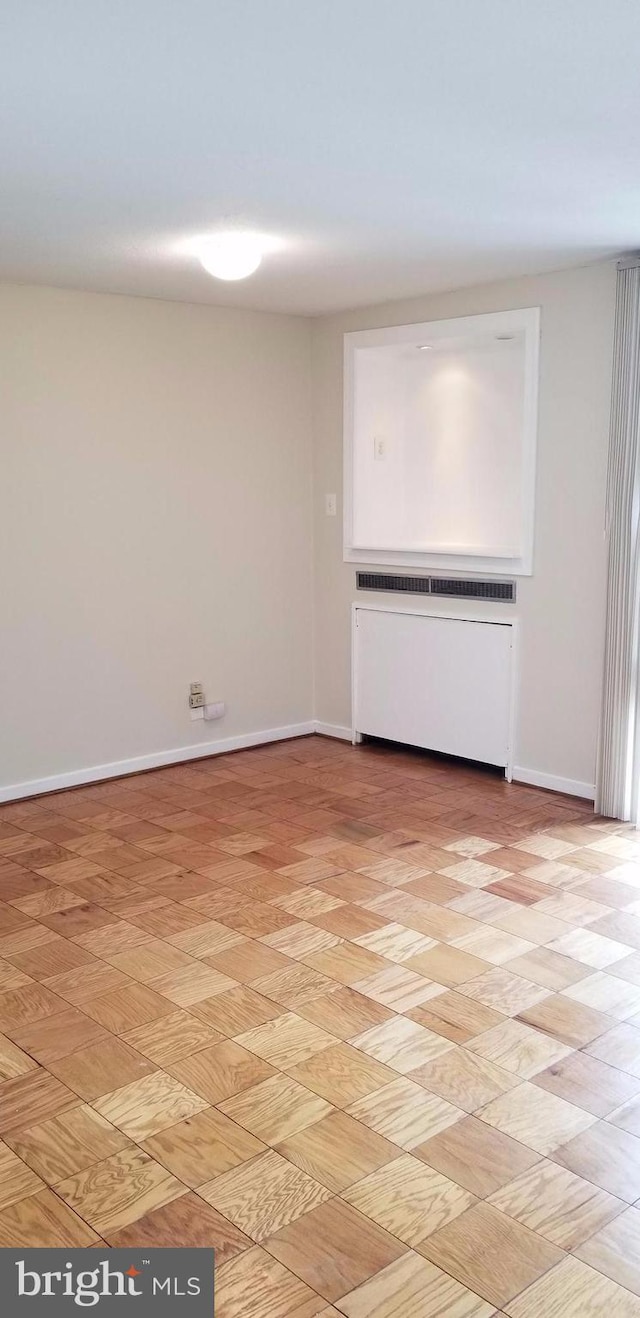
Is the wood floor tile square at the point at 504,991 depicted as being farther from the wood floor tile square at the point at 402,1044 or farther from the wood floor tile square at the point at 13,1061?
the wood floor tile square at the point at 13,1061

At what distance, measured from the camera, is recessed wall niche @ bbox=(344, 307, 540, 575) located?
4867mm

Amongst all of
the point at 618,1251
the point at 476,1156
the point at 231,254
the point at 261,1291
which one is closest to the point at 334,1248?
the point at 261,1291

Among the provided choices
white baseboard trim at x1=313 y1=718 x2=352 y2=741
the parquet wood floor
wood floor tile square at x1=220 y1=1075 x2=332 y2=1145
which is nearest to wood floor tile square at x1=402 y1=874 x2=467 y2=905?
the parquet wood floor

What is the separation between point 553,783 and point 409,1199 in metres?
2.81

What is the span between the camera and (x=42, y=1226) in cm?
203

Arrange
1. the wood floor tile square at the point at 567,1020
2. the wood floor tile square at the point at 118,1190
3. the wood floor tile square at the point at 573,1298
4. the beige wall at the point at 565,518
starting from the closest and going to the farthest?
the wood floor tile square at the point at 573,1298, the wood floor tile square at the point at 118,1190, the wood floor tile square at the point at 567,1020, the beige wall at the point at 565,518

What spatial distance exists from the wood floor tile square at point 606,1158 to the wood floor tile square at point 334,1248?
463 millimetres

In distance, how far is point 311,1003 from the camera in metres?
2.90

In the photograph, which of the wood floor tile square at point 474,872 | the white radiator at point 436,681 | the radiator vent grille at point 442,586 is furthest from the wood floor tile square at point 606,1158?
the radiator vent grille at point 442,586

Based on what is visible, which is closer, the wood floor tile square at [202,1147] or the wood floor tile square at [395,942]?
the wood floor tile square at [202,1147]

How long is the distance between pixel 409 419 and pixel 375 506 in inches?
19.3

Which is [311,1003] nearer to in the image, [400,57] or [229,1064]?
[229,1064]

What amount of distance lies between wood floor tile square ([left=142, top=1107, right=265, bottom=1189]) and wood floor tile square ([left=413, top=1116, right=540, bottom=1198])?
1.26ft

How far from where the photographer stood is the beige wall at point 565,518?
4336mm
